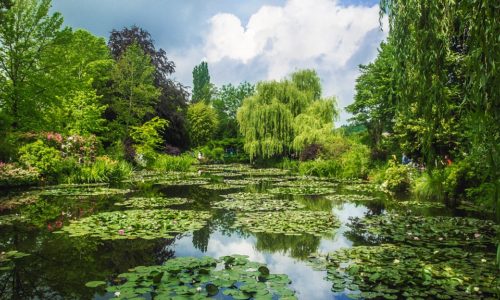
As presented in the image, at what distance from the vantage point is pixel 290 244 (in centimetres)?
618

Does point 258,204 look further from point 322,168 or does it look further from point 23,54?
point 23,54

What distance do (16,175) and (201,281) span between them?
1206 cm

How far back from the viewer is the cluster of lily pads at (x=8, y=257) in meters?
4.73

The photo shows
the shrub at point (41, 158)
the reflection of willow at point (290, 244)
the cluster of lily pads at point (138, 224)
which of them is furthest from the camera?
the shrub at point (41, 158)

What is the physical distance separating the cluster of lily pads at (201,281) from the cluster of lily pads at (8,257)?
1.50 meters

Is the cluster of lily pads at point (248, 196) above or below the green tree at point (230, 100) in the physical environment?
below

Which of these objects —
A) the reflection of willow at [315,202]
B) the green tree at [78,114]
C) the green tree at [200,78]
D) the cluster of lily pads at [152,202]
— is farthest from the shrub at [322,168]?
the green tree at [200,78]

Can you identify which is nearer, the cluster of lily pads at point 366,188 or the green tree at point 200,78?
the cluster of lily pads at point 366,188

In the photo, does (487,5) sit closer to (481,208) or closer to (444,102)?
(444,102)

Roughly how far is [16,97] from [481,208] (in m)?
17.5

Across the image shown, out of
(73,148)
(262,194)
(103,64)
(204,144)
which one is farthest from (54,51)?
(204,144)

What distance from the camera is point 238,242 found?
21.0 ft

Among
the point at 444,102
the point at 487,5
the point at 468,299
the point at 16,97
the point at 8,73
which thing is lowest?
the point at 468,299

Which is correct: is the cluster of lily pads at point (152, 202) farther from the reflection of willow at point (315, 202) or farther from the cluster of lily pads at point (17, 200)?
the reflection of willow at point (315, 202)
